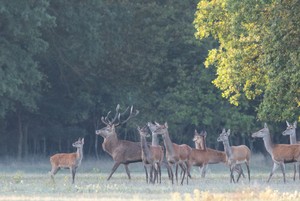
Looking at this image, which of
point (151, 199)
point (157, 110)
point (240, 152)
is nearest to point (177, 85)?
point (157, 110)

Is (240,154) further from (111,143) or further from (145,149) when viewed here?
(111,143)

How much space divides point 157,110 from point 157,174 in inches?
634

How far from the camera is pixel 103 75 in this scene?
4391cm

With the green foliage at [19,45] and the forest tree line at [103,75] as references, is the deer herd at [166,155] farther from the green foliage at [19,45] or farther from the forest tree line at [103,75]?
the forest tree line at [103,75]

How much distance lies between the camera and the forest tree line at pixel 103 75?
37594 millimetres


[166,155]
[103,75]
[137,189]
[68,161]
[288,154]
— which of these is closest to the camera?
[137,189]

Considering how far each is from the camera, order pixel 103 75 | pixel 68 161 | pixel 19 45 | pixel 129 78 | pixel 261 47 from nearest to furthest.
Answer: pixel 261 47 → pixel 68 161 → pixel 19 45 → pixel 103 75 → pixel 129 78

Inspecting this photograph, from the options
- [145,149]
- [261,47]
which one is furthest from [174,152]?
[261,47]

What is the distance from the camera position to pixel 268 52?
86.6ft

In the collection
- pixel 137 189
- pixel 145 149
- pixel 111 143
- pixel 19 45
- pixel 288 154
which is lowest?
pixel 137 189

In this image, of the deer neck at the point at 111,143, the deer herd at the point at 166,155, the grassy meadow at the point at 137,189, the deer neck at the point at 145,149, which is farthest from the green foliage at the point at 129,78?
the deer neck at the point at 145,149

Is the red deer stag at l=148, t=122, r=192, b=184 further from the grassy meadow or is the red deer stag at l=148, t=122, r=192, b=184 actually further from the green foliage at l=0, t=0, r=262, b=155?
the green foliage at l=0, t=0, r=262, b=155

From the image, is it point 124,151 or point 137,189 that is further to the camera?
point 124,151

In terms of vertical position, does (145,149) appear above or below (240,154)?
above
